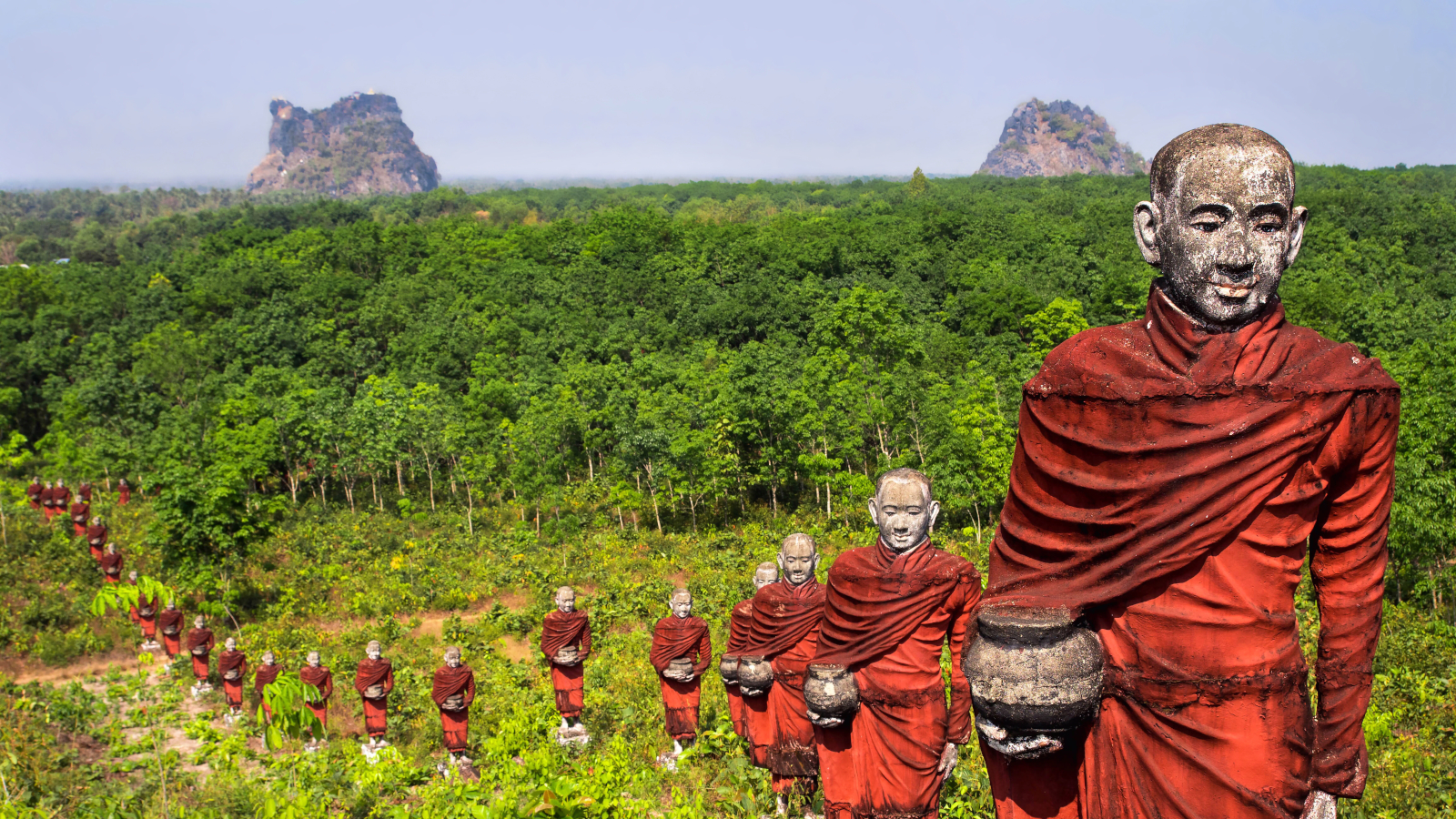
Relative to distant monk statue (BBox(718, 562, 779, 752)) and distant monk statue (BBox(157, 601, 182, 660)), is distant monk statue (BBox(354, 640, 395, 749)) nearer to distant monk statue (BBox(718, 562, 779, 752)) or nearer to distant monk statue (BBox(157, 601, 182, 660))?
distant monk statue (BBox(718, 562, 779, 752))

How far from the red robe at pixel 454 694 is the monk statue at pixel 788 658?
401 centimetres

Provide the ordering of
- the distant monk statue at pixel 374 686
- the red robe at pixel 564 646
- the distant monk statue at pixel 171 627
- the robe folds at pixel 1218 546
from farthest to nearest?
the distant monk statue at pixel 171 627
the distant monk statue at pixel 374 686
the red robe at pixel 564 646
the robe folds at pixel 1218 546

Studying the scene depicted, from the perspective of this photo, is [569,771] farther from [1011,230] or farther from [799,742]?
[1011,230]

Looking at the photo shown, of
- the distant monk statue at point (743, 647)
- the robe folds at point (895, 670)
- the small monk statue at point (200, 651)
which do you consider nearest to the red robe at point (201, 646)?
the small monk statue at point (200, 651)

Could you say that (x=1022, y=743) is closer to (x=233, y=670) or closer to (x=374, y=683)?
(x=374, y=683)

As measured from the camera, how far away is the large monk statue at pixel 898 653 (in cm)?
536

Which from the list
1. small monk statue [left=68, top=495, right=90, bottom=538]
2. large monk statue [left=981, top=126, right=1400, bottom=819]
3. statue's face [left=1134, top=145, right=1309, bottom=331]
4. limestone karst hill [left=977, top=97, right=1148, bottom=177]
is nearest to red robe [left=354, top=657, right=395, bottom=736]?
large monk statue [left=981, top=126, right=1400, bottom=819]

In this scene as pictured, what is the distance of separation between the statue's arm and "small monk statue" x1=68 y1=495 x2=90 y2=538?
25.3m

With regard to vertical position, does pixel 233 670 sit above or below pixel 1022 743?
below

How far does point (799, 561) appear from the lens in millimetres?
7246

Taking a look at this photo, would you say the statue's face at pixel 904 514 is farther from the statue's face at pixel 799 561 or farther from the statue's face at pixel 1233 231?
the statue's face at pixel 1233 231

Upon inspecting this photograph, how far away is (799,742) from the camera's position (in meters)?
7.61

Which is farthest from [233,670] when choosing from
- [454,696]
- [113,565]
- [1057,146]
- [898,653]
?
[1057,146]

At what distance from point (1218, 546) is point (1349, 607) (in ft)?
1.43
